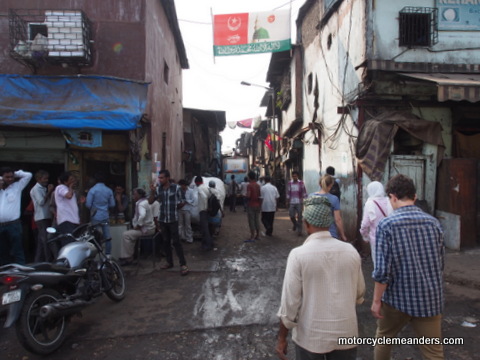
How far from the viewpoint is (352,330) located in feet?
7.02

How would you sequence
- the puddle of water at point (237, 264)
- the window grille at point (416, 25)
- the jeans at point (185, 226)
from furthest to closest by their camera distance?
the jeans at point (185, 226), the window grille at point (416, 25), the puddle of water at point (237, 264)

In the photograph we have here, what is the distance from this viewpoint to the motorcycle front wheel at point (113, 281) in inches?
191

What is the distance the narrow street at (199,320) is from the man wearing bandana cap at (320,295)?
1630 mm

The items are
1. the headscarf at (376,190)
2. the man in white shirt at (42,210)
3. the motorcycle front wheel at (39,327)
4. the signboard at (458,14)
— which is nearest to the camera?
the motorcycle front wheel at (39,327)

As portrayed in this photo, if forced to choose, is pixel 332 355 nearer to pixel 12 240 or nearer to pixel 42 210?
pixel 12 240

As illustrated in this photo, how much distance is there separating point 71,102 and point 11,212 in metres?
2.74

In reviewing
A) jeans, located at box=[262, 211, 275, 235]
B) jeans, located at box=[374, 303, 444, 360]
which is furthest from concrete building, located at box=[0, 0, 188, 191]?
jeans, located at box=[374, 303, 444, 360]

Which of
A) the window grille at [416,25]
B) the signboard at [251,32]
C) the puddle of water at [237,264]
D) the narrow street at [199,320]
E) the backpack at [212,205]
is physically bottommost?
the puddle of water at [237,264]

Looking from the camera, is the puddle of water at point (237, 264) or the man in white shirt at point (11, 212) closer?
the man in white shirt at point (11, 212)

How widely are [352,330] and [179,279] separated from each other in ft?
14.9

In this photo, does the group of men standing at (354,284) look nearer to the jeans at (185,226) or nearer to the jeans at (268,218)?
the jeans at (185,226)

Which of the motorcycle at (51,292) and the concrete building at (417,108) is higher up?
the concrete building at (417,108)

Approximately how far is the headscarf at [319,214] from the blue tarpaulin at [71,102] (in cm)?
548

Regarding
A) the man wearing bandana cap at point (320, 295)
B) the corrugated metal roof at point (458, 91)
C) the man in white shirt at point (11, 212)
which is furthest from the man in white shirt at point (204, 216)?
the man wearing bandana cap at point (320, 295)
